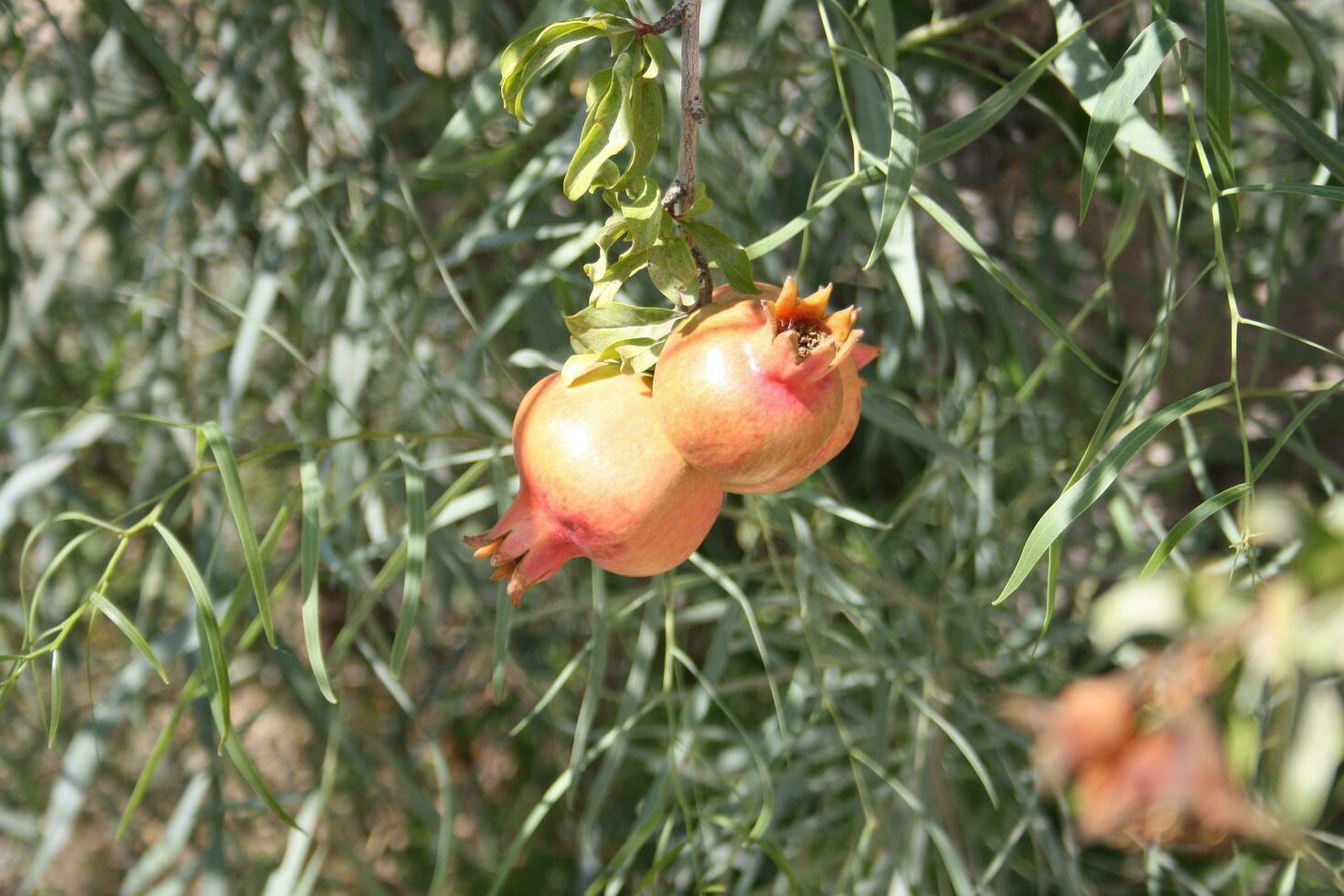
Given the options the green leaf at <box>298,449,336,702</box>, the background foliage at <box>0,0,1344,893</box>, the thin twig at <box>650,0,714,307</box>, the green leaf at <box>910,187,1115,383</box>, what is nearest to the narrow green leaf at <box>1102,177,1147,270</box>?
A: the background foliage at <box>0,0,1344,893</box>

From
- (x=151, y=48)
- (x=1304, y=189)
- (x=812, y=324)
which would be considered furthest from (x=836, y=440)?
(x=151, y=48)

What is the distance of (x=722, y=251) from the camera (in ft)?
1.17

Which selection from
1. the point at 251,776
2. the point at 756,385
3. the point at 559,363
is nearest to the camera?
the point at 756,385

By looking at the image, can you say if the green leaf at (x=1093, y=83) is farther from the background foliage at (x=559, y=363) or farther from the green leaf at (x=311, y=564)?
the green leaf at (x=311, y=564)

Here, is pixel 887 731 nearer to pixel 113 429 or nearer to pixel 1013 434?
pixel 1013 434

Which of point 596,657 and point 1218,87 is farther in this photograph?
point 596,657

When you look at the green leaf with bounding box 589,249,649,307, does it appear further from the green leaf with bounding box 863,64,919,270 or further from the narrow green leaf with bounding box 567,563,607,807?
the narrow green leaf with bounding box 567,563,607,807

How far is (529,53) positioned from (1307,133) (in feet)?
0.83

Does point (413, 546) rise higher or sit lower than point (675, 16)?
lower

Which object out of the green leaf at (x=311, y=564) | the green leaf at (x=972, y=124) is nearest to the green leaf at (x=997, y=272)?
the green leaf at (x=972, y=124)

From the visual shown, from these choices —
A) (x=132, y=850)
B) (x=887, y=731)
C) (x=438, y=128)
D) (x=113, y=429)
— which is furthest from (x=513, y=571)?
(x=132, y=850)

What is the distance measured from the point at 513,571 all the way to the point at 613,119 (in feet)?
0.45

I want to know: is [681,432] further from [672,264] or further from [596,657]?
[596,657]

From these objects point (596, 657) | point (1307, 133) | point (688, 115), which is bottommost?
point (596, 657)
